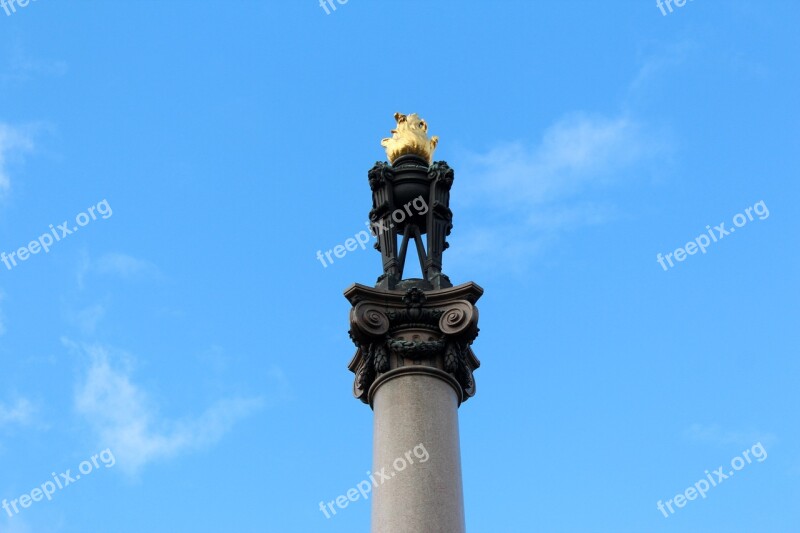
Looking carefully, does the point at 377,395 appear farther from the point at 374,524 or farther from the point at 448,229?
the point at 448,229

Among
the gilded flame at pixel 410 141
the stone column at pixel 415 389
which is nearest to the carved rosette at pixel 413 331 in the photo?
the stone column at pixel 415 389

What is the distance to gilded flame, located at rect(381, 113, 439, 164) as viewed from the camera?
18.5m

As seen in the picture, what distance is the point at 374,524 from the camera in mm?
13977

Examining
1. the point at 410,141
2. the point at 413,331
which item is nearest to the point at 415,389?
the point at 413,331

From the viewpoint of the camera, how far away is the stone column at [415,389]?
13.8 metres

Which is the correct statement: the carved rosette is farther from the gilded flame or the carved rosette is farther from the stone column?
the gilded flame

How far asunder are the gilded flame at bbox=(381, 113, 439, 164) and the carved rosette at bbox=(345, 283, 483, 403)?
11.1 feet

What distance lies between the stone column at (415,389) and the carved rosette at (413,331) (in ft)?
0.05

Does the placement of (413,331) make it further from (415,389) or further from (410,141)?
(410,141)

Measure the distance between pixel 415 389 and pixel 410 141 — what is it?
16.9ft

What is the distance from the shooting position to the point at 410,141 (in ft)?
60.7

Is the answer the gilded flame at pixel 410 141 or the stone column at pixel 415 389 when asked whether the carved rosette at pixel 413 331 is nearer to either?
the stone column at pixel 415 389

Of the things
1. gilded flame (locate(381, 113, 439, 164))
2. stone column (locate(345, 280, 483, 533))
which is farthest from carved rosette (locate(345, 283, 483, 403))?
gilded flame (locate(381, 113, 439, 164))

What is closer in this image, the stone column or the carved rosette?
the stone column
